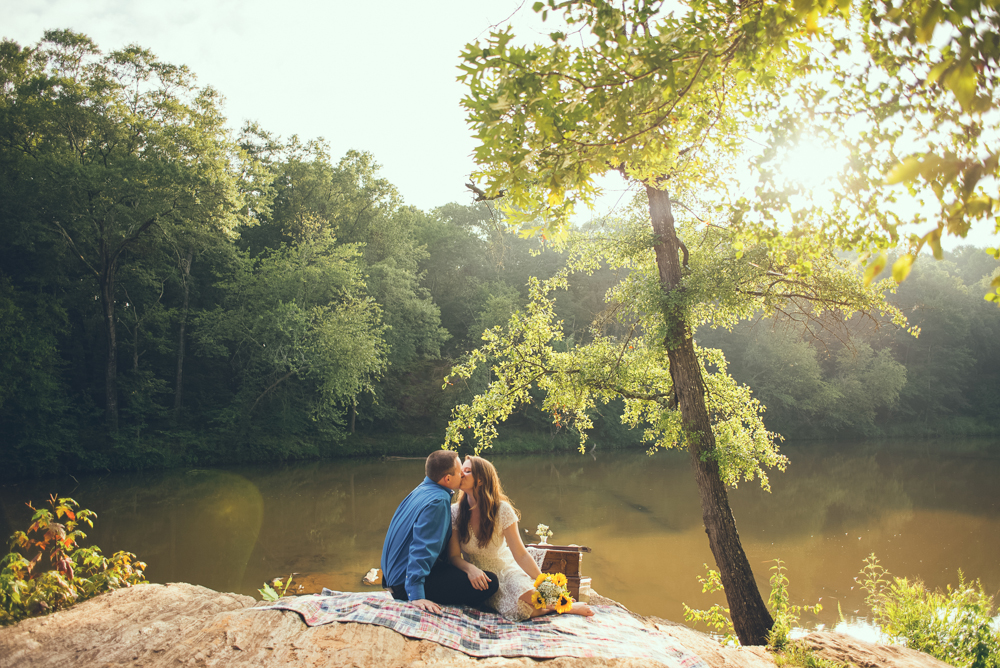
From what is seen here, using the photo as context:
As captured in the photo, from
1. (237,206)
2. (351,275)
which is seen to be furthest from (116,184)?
(351,275)

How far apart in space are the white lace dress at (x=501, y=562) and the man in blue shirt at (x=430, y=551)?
0.18ft

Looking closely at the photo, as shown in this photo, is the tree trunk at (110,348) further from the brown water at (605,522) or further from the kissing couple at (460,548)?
the kissing couple at (460,548)

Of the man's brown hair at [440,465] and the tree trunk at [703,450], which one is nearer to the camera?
the man's brown hair at [440,465]

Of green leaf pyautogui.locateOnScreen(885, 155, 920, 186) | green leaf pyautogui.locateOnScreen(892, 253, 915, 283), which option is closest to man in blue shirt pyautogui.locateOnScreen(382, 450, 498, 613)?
green leaf pyautogui.locateOnScreen(892, 253, 915, 283)

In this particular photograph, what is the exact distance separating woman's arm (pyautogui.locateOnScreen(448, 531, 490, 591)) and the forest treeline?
25.0ft

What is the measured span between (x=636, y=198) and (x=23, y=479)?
1599 cm

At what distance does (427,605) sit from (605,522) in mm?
9624

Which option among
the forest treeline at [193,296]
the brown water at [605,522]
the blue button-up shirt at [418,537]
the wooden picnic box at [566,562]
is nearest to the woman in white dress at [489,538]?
the blue button-up shirt at [418,537]

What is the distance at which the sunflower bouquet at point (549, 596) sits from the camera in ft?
10.0

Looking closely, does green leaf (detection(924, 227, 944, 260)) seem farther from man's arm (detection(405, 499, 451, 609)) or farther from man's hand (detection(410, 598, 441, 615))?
man's hand (detection(410, 598, 441, 615))

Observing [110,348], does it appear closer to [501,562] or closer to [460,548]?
[460,548]

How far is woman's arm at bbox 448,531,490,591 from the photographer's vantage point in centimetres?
309

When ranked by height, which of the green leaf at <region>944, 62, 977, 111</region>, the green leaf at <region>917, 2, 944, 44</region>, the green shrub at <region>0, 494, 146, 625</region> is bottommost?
the green shrub at <region>0, 494, 146, 625</region>

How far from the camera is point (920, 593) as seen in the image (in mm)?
5152
